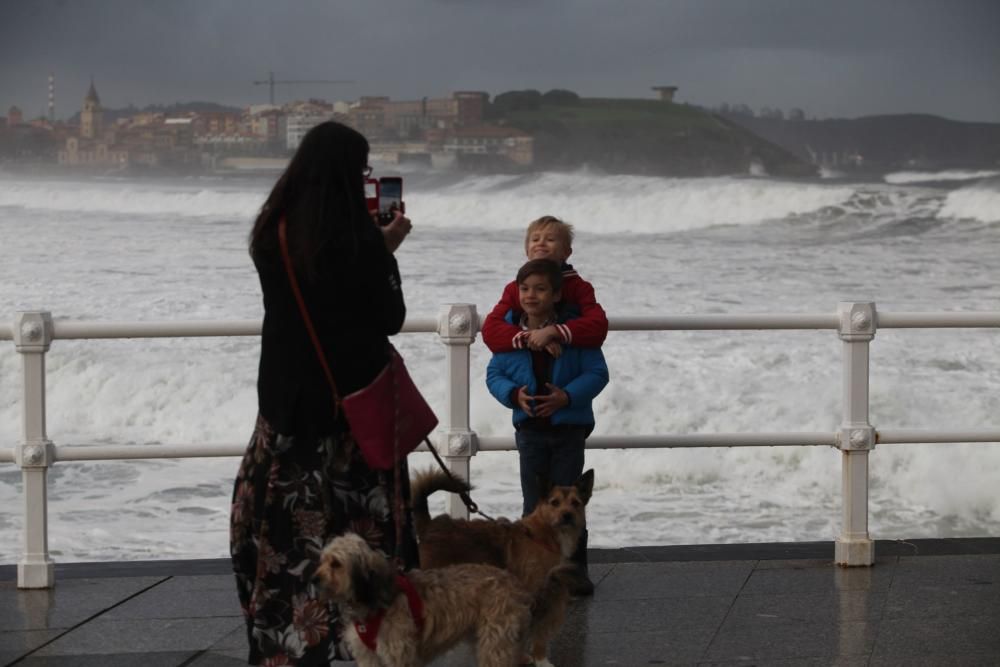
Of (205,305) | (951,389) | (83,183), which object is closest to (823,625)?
(951,389)

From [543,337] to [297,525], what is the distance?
1.43 metres

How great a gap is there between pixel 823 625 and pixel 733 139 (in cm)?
4213

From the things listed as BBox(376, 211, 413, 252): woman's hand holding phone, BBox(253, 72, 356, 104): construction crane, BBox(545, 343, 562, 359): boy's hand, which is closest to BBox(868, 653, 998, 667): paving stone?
BBox(545, 343, 562, 359): boy's hand

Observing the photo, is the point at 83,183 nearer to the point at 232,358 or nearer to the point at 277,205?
the point at 232,358

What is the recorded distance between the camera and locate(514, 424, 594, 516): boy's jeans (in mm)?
5309

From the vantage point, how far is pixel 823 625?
5.09m

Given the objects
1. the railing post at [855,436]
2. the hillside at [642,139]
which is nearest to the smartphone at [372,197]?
the railing post at [855,436]

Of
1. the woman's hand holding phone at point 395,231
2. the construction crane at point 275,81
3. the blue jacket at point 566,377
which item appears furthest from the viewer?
the construction crane at point 275,81

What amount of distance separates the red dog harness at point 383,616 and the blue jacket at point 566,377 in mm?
1411

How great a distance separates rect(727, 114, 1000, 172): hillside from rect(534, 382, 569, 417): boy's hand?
42.7 meters

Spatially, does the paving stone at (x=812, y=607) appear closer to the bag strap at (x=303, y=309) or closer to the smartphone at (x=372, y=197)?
the bag strap at (x=303, y=309)

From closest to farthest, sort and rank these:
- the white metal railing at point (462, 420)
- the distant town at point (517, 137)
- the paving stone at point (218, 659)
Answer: the paving stone at point (218, 659) → the white metal railing at point (462, 420) → the distant town at point (517, 137)

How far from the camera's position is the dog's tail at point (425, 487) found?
4543 millimetres

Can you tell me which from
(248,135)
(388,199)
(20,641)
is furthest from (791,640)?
(248,135)
